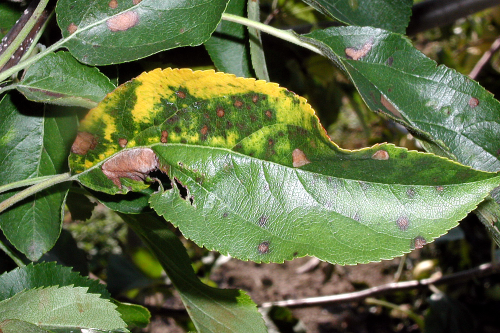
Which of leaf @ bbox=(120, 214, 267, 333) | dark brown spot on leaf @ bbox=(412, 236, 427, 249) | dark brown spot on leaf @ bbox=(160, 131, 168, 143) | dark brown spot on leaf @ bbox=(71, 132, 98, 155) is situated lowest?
leaf @ bbox=(120, 214, 267, 333)

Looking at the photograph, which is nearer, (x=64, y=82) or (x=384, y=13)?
(x=64, y=82)

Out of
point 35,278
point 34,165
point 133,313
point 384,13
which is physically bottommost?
point 133,313

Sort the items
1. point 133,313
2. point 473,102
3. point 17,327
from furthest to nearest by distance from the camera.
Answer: point 133,313
point 473,102
point 17,327

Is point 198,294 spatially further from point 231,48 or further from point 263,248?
point 231,48

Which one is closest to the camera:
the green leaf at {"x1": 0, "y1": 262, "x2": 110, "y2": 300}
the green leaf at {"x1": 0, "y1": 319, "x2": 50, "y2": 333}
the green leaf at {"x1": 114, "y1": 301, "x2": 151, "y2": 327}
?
the green leaf at {"x1": 0, "y1": 319, "x2": 50, "y2": 333}

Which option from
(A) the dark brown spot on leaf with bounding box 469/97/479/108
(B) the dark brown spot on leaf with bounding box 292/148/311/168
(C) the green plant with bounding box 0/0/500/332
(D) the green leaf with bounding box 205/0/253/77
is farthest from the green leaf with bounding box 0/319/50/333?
(A) the dark brown spot on leaf with bounding box 469/97/479/108

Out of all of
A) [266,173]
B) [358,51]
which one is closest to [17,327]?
[266,173]

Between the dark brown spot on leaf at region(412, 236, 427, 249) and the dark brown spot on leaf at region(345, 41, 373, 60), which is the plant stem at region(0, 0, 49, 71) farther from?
the dark brown spot on leaf at region(412, 236, 427, 249)

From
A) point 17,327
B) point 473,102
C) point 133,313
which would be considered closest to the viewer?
point 17,327
